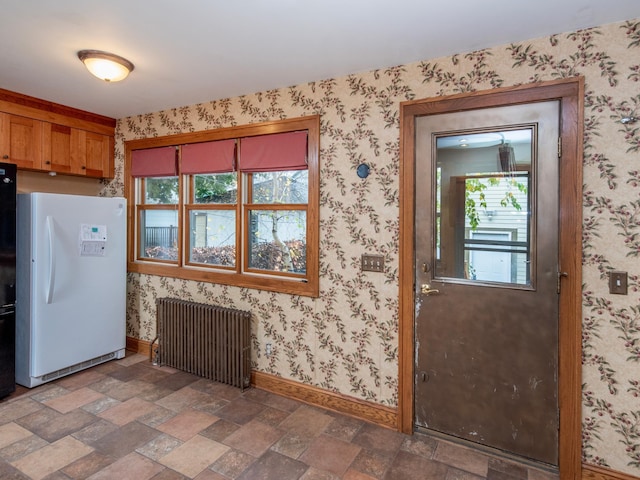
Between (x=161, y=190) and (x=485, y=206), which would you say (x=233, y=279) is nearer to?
(x=161, y=190)

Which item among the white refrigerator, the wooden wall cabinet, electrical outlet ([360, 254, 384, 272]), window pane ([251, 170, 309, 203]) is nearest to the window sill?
the white refrigerator

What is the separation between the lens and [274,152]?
298 centimetres

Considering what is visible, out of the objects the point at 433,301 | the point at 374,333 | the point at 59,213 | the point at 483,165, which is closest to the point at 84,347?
the point at 59,213

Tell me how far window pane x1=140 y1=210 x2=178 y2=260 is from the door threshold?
2830 millimetres

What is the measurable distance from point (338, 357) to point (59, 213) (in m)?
2.70

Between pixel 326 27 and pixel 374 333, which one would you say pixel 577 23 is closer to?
pixel 326 27

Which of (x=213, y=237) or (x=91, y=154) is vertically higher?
(x=91, y=154)

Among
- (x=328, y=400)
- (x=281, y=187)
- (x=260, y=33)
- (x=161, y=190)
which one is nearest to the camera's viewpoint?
(x=260, y=33)

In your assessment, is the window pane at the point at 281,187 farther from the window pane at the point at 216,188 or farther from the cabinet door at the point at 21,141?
the cabinet door at the point at 21,141

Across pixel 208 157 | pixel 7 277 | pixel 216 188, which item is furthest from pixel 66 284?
pixel 208 157

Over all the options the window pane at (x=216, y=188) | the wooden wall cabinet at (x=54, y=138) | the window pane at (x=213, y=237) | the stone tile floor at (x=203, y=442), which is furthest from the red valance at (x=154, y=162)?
the stone tile floor at (x=203, y=442)

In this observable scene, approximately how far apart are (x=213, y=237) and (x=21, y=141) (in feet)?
6.11

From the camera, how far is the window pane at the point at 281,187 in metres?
2.99

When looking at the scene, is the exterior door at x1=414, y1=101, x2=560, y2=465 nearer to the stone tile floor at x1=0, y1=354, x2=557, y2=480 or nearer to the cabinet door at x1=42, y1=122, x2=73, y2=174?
the stone tile floor at x1=0, y1=354, x2=557, y2=480
